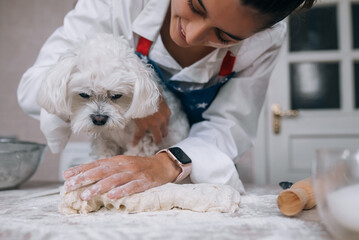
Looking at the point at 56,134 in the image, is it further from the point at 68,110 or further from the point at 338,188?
the point at 338,188

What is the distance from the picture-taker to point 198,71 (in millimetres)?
932

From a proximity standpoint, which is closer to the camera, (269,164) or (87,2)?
(87,2)

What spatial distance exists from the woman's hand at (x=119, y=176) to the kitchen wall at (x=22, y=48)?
1.66 m

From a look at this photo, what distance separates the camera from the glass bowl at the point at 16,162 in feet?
3.25

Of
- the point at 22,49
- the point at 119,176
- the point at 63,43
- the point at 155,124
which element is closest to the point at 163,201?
the point at 119,176

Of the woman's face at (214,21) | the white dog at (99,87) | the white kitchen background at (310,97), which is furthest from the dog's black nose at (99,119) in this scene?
the white kitchen background at (310,97)

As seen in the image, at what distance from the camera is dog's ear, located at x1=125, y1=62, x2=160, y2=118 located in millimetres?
794

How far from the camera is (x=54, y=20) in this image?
7.36 ft

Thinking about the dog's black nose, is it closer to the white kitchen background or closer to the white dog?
the white dog

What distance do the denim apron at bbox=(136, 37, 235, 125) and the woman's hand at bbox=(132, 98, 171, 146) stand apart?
6 cm

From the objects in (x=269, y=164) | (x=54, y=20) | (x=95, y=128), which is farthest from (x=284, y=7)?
(x=54, y=20)

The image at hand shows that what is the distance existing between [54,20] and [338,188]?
7.28ft

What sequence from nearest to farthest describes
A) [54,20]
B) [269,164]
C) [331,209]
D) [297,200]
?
[331,209] < [297,200] < [269,164] < [54,20]

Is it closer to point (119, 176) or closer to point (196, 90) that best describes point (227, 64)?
point (196, 90)
